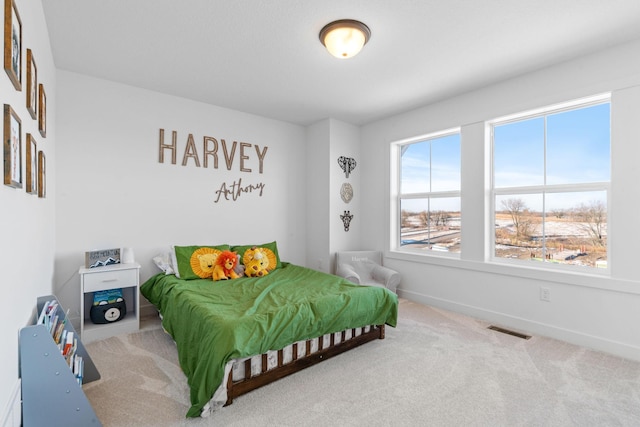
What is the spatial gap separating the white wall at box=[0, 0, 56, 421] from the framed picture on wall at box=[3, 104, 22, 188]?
0.13 ft

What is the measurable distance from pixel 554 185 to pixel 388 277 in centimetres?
202

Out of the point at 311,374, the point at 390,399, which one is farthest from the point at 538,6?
the point at 311,374

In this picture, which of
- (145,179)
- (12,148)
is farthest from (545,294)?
(145,179)

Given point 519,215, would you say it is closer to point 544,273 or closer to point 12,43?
point 544,273

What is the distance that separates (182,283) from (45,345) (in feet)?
4.70

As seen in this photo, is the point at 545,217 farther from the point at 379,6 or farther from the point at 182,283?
the point at 182,283

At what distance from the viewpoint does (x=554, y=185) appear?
304cm

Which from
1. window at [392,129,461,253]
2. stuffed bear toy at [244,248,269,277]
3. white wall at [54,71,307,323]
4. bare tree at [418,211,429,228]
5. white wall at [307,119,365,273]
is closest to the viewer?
white wall at [54,71,307,323]

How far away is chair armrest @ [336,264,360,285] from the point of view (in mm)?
3778

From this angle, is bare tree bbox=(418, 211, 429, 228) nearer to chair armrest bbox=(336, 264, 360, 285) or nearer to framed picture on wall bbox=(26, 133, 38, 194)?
chair armrest bbox=(336, 264, 360, 285)

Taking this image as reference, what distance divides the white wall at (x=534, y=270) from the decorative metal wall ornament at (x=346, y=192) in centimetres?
52

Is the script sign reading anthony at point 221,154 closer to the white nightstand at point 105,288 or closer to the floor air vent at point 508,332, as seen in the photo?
the white nightstand at point 105,288

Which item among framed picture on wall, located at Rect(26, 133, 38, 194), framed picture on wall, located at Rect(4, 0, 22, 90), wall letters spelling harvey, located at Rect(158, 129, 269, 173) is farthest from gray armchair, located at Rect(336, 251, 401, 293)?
framed picture on wall, located at Rect(4, 0, 22, 90)

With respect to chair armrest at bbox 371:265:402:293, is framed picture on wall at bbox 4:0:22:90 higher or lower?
higher
